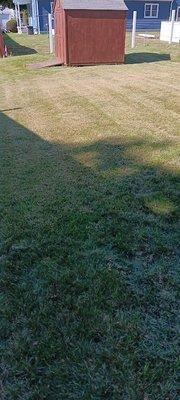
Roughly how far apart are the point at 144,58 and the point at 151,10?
21614 millimetres

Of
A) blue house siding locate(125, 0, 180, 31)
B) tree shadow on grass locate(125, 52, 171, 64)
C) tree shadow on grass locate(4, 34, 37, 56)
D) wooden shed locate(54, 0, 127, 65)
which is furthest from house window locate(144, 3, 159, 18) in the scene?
wooden shed locate(54, 0, 127, 65)

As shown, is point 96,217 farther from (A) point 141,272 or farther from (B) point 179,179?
(B) point 179,179

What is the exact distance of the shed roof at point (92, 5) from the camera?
15438 millimetres

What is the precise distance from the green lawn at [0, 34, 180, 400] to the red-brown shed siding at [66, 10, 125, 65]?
9.90m

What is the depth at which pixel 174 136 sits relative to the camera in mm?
6789

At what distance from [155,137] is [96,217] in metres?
3.19

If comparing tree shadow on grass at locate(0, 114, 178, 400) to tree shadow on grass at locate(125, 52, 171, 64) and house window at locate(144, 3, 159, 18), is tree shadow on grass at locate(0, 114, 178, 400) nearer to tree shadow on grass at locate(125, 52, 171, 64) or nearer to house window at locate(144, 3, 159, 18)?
tree shadow on grass at locate(125, 52, 171, 64)

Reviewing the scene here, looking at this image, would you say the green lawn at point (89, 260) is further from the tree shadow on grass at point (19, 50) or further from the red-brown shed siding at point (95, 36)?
the tree shadow on grass at point (19, 50)

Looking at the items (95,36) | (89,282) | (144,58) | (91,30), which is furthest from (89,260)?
(144,58)

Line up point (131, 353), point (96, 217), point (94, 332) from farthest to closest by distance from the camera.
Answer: point (96, 217)
point (94, 332)
point (131, 353)

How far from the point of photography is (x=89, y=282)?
308 centimetres

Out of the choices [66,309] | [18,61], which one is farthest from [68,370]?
[18,61]

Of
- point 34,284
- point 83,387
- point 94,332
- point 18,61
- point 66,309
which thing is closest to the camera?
point 83,387

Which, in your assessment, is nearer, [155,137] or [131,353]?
[131,353]
